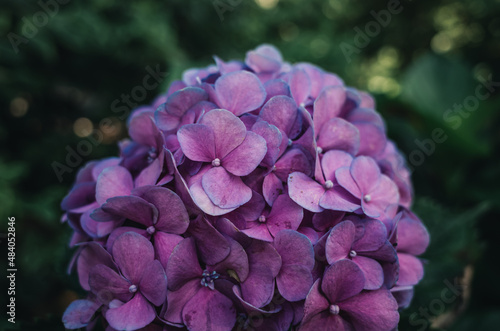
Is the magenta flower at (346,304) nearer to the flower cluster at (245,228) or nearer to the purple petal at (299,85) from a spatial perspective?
the flower cluster at (245,228)

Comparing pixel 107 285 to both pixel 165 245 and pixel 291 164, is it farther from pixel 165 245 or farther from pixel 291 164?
pixel 291 164

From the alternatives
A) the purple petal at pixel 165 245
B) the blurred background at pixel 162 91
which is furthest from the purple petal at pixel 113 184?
the blurred background at pixel 162 91

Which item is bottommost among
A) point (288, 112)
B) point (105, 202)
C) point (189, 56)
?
point (189, 56)

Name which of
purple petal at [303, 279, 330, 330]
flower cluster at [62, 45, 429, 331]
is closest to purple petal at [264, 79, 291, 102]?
flower cluster at [62, 45, 429, 331]

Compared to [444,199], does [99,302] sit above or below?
below

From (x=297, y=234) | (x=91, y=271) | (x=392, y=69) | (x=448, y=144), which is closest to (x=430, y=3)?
(x=392, y=69)

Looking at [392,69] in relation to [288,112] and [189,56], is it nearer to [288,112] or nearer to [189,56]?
[189,56]
